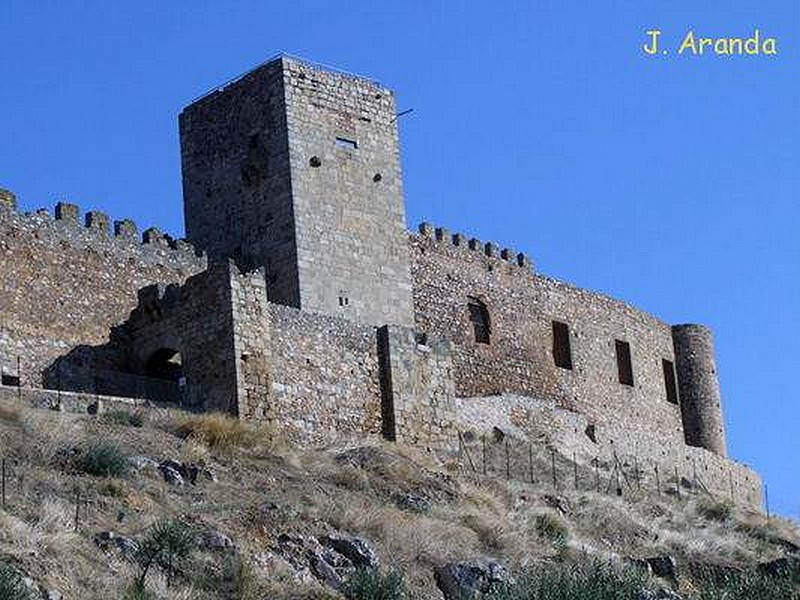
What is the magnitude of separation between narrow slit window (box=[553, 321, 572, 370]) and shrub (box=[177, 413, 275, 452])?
15976mm

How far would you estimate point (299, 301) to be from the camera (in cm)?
3353

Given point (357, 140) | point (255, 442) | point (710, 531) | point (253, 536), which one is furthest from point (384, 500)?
point (357, 140)

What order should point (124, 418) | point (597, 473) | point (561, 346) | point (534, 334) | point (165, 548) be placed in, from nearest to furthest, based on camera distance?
point (165, 548)
point (124, 418)
point (597, 473)
point (534, 334)
point (561, 346)

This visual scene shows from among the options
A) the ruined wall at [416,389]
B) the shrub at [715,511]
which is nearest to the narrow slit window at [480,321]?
the ruined wall at [416,389]

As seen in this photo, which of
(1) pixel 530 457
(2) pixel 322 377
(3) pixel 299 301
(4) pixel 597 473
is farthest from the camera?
(4) pixel 597 473

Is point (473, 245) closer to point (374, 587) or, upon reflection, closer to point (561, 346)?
point (561, 346)

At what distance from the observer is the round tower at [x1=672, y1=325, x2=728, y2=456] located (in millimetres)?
47094

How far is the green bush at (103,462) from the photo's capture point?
955 inches

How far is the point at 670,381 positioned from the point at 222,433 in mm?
22070

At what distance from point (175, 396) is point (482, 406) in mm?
9629

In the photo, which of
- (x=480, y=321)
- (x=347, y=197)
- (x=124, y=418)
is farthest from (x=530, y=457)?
(x=124, y=418)

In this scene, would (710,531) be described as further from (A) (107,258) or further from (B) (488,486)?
(A) (107,258)

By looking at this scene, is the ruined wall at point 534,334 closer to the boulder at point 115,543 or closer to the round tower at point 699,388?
the round tower at point 699,388

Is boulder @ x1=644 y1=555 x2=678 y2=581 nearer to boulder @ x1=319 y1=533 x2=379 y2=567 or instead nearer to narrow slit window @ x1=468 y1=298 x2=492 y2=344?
boulder @ x1=319 y1=533 x2=379 y2=567
